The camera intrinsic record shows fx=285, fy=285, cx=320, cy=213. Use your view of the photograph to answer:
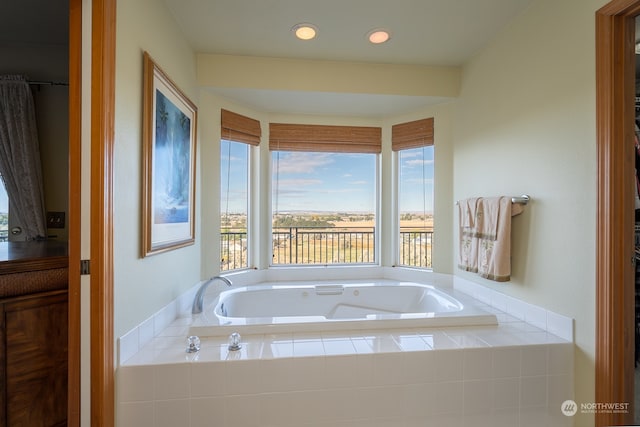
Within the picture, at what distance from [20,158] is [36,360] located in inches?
65.0

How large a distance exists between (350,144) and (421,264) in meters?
1.47

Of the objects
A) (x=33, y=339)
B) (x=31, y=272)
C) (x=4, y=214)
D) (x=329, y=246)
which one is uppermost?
(x=4, y=214)

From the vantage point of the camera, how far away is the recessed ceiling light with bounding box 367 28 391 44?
6.79 feet

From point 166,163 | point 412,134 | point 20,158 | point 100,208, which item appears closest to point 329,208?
point 412,134

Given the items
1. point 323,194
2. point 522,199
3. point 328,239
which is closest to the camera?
point 522,199

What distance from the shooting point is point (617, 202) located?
4.55ft

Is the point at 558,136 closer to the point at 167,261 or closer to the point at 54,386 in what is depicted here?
the point at 167,261

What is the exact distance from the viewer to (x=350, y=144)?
307cm

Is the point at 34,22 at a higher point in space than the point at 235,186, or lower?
higher

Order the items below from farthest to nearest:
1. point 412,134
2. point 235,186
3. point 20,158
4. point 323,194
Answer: point 323,194 → point 412,134 → point 235,186 → point 20,158

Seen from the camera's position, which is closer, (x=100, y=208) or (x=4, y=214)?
(x=100, y=208)

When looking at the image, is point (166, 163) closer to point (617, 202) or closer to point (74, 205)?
point (74, 205)

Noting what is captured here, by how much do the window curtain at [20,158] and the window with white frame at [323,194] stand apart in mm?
1863

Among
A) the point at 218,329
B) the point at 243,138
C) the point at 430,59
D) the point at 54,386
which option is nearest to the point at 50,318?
the point at 54,386
